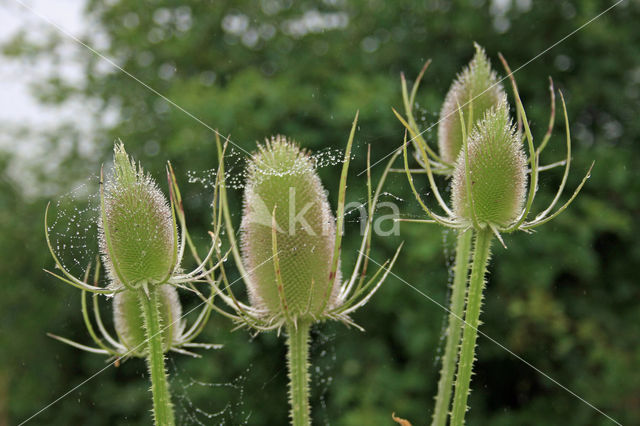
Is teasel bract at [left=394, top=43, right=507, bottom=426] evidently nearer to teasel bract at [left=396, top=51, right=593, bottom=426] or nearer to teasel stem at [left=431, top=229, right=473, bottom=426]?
teasel stem at [left=431, top=229, right=473, bottom=426]

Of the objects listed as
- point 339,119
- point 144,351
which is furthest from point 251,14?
point 144,351

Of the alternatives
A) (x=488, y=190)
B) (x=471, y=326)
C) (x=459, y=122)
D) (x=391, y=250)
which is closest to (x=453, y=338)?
(x=471, y=326)

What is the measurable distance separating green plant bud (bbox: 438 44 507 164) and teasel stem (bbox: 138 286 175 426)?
72cm

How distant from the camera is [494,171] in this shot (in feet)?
3.31

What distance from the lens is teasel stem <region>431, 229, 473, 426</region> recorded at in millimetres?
1061

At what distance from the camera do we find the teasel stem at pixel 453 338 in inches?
41.8

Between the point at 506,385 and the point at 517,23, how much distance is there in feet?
7.55

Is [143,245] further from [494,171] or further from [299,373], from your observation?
[494,171]

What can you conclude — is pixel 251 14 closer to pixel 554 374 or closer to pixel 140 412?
pixel 140 412

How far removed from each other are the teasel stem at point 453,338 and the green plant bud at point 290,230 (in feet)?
0.82

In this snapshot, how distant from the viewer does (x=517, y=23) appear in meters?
3.87

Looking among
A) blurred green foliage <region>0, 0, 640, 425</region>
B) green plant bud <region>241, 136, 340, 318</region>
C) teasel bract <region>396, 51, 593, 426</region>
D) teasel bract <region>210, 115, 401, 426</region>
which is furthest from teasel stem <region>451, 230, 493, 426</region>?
blurred green foliage <region>0, 0, 640, 425</region>

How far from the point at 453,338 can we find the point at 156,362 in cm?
56

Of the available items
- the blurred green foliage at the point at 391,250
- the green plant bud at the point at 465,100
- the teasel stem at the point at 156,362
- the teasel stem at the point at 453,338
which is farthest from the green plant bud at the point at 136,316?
the blurred green foliage at the point at 391,250
